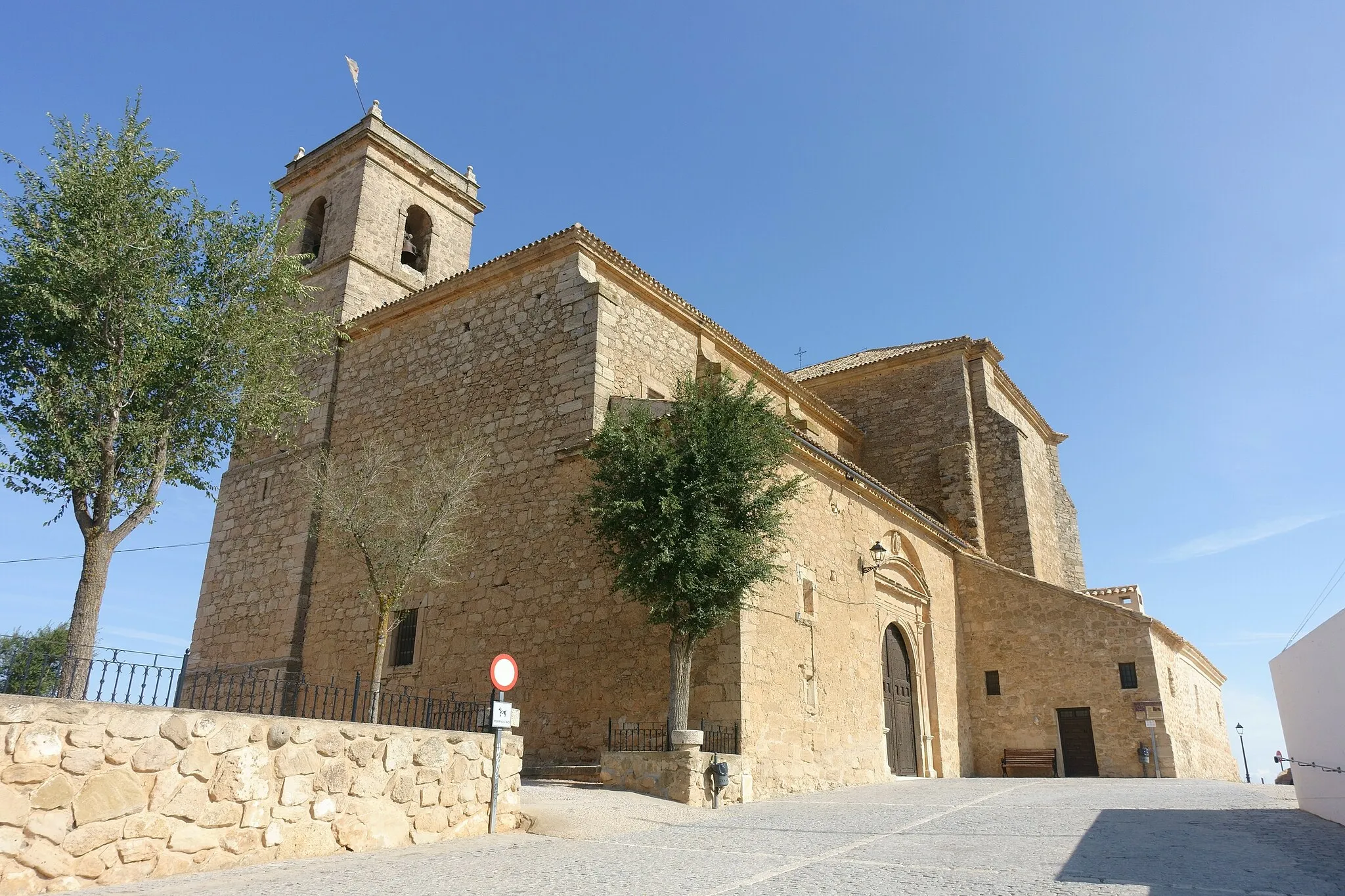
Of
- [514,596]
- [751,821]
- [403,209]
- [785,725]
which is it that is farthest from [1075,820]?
[403,209]

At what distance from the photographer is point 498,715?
7.78 metres

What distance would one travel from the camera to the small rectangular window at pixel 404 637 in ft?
47.3

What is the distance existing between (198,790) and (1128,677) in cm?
1678

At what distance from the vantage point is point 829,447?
21.7 metres

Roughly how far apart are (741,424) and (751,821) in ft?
15.6

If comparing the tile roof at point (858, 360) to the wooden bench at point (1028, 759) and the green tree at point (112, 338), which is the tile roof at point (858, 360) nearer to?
the wooden bench at point (1028, 759)

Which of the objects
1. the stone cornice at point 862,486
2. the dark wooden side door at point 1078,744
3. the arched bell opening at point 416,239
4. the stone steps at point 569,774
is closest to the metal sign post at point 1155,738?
the dark wooden side door at point 1078,744

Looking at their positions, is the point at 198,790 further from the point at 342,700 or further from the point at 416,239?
the point at 416,239

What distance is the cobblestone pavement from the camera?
17.2 ft

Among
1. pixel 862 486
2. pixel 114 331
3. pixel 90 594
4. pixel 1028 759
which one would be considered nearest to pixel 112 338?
pixel 114 331

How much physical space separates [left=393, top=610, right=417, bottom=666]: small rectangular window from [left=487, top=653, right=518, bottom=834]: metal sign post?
699 centimetres

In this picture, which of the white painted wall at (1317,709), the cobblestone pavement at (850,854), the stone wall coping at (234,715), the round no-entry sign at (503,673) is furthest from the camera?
the round no-entry sign at (503,673)

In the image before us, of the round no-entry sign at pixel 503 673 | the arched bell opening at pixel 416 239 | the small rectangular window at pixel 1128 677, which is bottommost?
the round no-entry sign at pixel 503 673

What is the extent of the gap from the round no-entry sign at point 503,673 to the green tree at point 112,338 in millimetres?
4663
